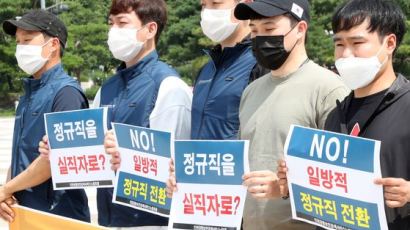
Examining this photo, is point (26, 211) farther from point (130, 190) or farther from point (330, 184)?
point (330, 184)

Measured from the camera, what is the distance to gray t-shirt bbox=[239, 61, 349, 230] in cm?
287

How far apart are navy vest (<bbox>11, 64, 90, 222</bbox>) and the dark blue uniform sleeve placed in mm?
26

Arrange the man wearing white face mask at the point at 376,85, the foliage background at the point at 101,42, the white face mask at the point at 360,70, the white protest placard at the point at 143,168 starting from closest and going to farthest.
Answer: the man wearing white face mask at the point at 376,85
the white face mask at the point at 360,70
the white protest placard at the point at 143,168
the foliage background at the point at 101,42

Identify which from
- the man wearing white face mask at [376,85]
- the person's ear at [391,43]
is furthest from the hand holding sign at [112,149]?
the person's ear at [391,43]

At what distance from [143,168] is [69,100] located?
82 cm

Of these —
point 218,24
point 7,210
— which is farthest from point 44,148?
point 218,24

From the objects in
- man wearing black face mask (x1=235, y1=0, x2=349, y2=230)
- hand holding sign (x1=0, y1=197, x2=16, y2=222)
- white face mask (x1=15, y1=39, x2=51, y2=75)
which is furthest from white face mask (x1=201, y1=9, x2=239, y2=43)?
hand holding sign (x1=0, y1=197, x2=16, y2=222)

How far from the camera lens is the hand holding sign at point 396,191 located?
7.38ft

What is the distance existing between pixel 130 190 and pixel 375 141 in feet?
4.68

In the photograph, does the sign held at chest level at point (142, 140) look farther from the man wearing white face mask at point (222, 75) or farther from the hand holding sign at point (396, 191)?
the hand holding sign at point (396, 191)

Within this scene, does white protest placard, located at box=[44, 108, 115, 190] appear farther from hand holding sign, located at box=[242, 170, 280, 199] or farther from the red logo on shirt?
the red logo on shirt

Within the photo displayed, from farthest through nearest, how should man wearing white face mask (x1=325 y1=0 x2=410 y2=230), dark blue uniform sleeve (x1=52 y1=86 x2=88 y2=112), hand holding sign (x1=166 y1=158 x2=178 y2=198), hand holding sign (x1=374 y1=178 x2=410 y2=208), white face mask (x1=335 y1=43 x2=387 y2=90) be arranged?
dark blue uniform sleeve (x1=52 y1=86 x2=88 y2=112)
hand holding sign (x1=166 y1=158 x2=178 y2=198)
white face mask (x1=335 y1=43 x2=387 y2=90)
man wearing white face mask (x1=325 y1=0 x2=410 y2=230)
hand holding sign (x1=374 y1=178 x2=410 y2=208)

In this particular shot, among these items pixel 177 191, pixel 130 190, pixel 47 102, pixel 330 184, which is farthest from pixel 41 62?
pixel 330 184

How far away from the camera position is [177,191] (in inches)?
115
